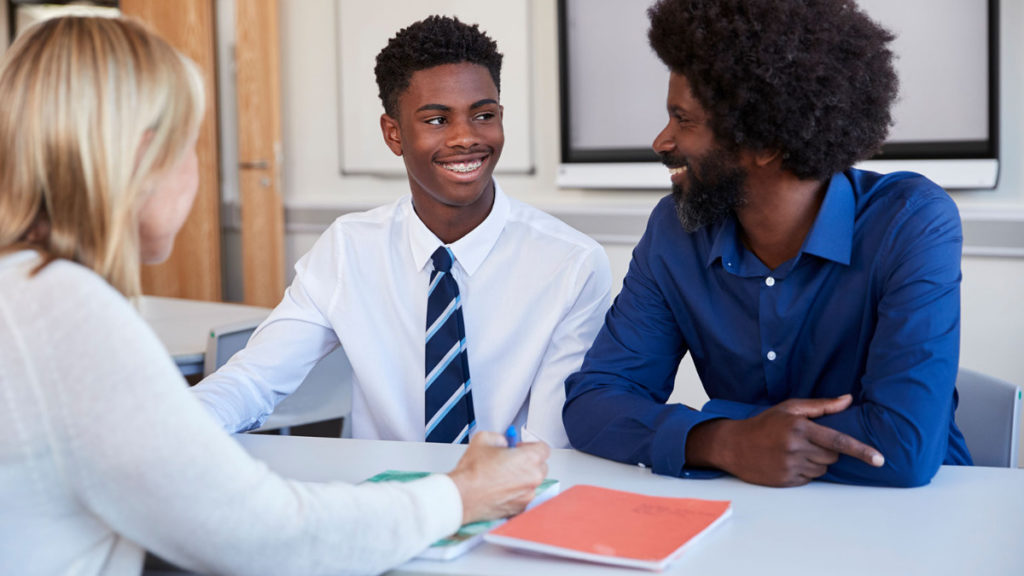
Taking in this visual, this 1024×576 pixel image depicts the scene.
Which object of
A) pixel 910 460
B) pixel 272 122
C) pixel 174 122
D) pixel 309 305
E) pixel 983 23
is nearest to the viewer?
pixel 174 122

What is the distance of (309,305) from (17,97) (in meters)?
1.04

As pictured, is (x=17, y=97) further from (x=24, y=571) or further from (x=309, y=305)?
(x=309, y=305)

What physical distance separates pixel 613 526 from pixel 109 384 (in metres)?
0.56

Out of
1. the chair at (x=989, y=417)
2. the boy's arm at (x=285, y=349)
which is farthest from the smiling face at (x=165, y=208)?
the chair at (x=989, y=417)

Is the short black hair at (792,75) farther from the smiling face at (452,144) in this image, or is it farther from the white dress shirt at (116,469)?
the white dress shirt at (116,469)

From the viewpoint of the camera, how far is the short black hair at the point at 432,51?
6.89 ft

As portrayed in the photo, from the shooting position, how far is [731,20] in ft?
5.31

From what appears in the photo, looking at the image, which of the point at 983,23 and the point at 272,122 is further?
the point at 272,122

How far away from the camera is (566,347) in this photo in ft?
6.37

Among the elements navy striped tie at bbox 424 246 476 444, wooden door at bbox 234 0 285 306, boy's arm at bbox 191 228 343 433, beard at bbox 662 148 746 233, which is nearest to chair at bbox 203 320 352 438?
boy's arm at bbox 191 228 343 433

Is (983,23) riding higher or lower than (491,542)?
higher

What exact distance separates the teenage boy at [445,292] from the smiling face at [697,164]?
0.32 metres

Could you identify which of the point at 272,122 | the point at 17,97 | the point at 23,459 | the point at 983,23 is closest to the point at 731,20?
the point at 17,97

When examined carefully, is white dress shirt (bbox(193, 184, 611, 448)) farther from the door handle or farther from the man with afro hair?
the door handle
